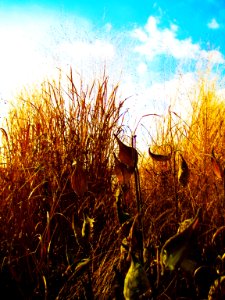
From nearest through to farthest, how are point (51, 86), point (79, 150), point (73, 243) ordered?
point (73, 243), point (79, 150), point (51, 86)

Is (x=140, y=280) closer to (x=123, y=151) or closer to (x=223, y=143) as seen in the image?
(x=123, y=151)

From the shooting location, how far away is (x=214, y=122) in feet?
7.84

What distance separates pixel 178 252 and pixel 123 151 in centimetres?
18

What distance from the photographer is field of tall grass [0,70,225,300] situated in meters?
0.71

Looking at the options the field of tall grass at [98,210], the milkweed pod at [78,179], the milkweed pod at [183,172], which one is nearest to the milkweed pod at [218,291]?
the field of tall grass at [98,210]

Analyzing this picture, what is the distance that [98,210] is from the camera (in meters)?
1.42

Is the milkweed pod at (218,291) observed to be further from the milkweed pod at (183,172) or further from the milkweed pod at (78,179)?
the milkweed pod at (78,179)

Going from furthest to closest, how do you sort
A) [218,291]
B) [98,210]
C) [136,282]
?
[98,210] < [218,291] < [136,282]

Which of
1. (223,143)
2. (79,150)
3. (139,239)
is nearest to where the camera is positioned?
(139,239)

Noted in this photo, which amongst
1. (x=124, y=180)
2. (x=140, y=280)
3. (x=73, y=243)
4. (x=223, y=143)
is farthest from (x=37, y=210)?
(x=223, y=143)

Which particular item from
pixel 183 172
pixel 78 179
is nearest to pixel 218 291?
pixel 183 172

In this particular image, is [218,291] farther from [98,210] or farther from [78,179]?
[98,210]

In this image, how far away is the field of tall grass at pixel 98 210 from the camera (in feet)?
2.32

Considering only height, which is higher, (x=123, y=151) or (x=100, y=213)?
(x=123, y=151)
